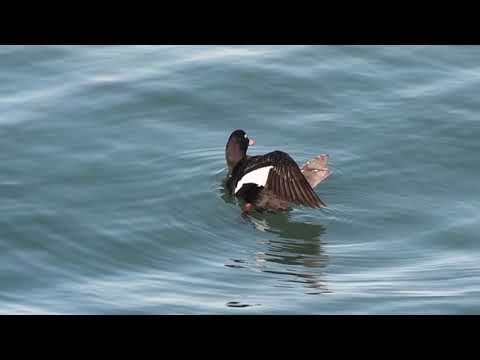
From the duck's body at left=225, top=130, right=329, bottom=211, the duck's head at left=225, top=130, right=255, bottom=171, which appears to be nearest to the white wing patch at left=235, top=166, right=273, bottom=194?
the duck's body at left=225, top=130, right=329, bottom=211

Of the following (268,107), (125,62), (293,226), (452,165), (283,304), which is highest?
(125,62)

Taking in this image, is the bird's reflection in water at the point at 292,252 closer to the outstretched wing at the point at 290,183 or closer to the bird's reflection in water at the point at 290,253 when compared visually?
the bird's reflection in water at the point at 290,253

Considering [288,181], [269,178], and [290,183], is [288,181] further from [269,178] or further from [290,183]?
[269,178]

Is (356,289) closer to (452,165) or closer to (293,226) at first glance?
(293,226)

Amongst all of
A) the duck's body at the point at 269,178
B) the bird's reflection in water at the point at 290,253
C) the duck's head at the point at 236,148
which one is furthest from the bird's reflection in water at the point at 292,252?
the duck's head at the point at 236,148

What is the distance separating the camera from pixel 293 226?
12.3 meters

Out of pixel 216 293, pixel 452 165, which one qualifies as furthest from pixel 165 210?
pixel 452 165

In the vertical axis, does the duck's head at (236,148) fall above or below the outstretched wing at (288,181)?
above

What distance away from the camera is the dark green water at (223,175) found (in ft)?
34.8

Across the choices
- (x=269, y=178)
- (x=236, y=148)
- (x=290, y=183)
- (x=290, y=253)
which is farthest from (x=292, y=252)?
(x=236, y=148)

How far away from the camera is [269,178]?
1233cm

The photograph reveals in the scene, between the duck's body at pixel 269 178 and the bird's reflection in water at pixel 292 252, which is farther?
the duck's body at pixel 269 178

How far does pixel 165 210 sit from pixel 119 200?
659 mm

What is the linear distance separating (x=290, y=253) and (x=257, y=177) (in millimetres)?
1363
